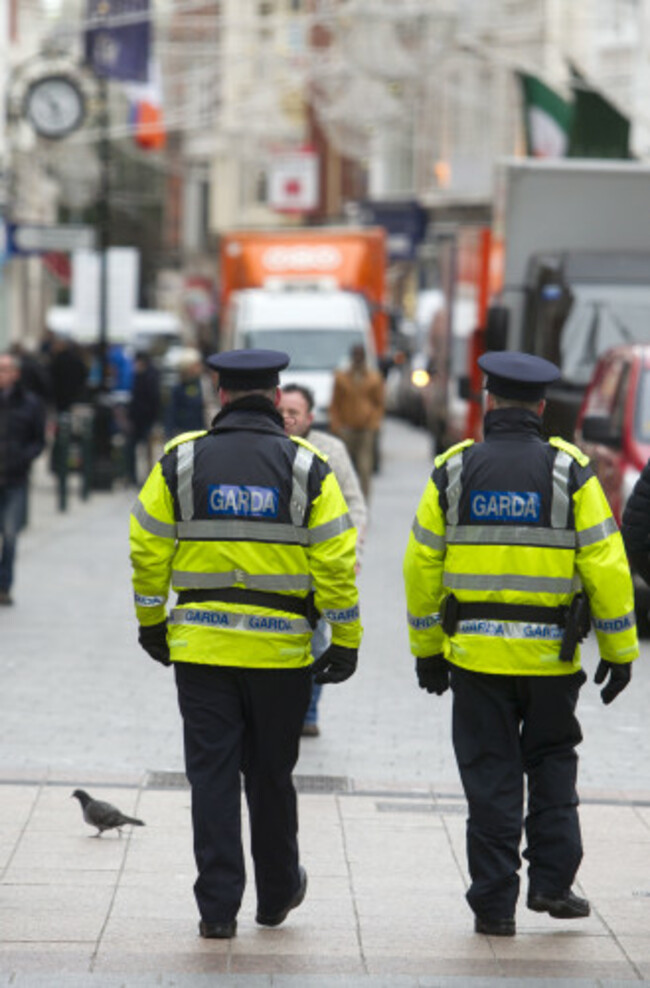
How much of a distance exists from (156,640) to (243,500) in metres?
0.50

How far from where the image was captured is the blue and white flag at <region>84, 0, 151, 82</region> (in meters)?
29.8

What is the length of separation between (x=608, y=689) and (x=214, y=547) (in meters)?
1.22

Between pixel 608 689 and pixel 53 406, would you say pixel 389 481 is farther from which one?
pixel 608 689

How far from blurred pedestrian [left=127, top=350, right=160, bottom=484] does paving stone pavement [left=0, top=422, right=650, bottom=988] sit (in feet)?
49.4

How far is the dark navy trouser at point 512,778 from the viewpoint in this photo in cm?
714

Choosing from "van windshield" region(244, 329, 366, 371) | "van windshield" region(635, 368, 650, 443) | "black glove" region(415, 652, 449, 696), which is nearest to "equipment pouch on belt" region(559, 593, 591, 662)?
"black glove" region(415, 652, 449, 696)

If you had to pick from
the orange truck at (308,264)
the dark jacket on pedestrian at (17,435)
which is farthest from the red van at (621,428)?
the orange truck at (308,264)

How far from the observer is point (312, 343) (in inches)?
1233

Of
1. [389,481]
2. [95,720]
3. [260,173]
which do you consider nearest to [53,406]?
[389,481]

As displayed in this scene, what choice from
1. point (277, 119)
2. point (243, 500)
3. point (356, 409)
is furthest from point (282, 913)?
point (277, 119)

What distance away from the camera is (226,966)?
675cm

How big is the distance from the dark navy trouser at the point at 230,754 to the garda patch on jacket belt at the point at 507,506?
70 cm

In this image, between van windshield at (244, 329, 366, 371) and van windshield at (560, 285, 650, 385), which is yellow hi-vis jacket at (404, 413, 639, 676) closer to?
van windshield at (560, 285, 650, 385)

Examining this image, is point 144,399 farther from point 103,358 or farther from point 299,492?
point 299,492
